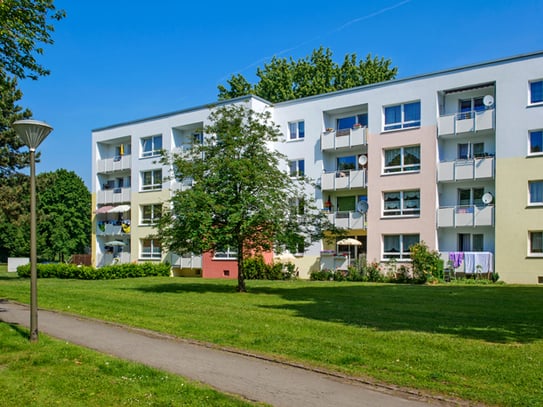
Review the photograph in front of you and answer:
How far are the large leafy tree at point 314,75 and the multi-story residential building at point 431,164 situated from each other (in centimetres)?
1509

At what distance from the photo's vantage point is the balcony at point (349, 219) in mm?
34928

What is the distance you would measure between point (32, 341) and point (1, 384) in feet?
9.03

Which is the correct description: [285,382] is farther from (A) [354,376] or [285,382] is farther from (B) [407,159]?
(B) [407,159]

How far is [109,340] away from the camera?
10711 mm

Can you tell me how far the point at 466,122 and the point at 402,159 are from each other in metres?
4.33

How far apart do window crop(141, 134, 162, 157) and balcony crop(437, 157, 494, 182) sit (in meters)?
22.8

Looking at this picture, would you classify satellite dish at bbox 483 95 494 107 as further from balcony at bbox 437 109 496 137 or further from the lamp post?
the lamp post

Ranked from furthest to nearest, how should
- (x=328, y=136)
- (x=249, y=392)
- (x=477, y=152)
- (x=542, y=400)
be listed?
(x=328, y=136) < (x=477, y=152) < (x=249, y=392) < (x=542, y=400)

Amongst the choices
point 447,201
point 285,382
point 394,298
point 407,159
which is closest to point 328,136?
point 407,159

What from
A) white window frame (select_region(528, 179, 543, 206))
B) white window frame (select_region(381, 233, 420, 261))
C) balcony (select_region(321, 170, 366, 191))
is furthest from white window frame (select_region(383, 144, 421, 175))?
white window frame (select_region(528, 179, 543, 206))

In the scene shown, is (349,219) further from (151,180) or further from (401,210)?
(151,180)

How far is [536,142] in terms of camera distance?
1160 inches

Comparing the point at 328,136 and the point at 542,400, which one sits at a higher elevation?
the point at 328,136

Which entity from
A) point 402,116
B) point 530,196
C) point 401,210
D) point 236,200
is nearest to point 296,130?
point 402,116
